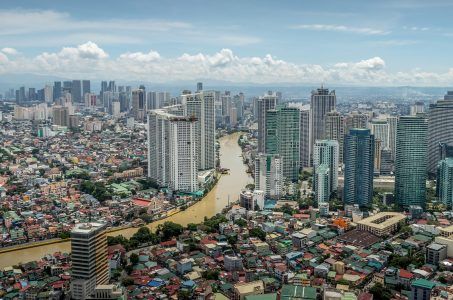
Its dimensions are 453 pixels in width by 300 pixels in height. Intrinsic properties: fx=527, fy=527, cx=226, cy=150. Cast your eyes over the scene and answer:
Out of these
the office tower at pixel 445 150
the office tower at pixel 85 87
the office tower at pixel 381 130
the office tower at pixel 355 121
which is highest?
the office tower at pixel 85 87

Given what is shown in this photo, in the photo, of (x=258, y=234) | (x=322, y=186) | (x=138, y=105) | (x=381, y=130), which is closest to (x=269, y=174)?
(x=322, y=186)

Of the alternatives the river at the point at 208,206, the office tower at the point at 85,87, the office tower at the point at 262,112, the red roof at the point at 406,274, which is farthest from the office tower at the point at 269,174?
the office tower at the point at 85,87

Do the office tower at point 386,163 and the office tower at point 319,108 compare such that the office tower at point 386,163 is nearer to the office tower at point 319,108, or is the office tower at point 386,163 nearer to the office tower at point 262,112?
the office tower at point 319,108

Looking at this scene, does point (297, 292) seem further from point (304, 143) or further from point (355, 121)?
point (355, 121)

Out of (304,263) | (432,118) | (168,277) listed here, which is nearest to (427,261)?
(304,263)

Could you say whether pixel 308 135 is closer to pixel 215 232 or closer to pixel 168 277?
pixel 215 232
